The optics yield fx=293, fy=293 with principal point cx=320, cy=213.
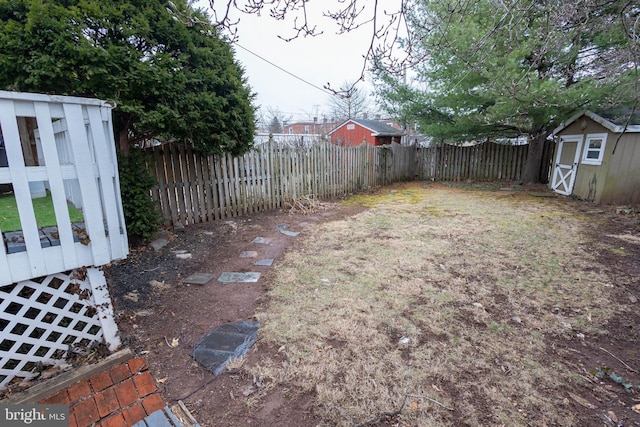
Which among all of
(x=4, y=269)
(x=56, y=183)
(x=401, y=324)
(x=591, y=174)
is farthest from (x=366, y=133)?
(x=4, y=269)

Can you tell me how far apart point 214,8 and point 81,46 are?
2.33m

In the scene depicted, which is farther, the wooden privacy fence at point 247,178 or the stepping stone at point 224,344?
the wooden privacy fence at point 247,178

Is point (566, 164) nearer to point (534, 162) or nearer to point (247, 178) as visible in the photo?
point (534, 162)

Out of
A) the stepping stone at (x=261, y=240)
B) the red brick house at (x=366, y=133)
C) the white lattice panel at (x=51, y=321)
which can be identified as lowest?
the stepping stone at (x=261, y=240)

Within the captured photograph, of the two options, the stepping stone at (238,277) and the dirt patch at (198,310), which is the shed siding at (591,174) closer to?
the dirt patch at (198,310)

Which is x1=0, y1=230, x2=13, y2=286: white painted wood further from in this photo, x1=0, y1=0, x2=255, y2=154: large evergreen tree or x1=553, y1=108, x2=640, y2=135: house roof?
x1=553, y1=108, x2=640, y2=135: house roof

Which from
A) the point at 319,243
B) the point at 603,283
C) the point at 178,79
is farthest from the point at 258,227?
the point at 603,283

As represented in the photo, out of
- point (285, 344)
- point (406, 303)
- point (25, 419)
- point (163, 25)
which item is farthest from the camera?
point (163, 25)

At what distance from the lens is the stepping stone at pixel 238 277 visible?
11.4 feet

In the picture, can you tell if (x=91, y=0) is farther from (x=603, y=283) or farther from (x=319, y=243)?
(x=603, y=283)

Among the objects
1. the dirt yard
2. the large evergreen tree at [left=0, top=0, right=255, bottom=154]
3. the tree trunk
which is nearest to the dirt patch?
the dirt yard

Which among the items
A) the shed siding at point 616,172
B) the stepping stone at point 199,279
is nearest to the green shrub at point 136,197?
the stepping stone at point 199,279

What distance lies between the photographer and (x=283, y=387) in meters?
1.96

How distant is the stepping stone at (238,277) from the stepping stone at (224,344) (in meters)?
0.87
